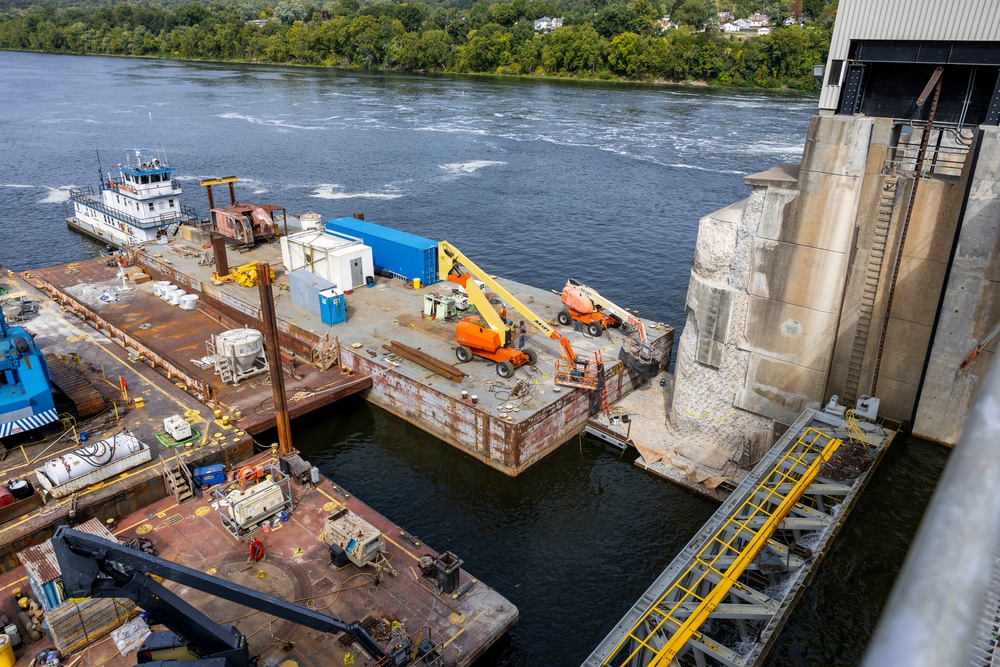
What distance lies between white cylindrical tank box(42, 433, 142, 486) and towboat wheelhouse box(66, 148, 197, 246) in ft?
113

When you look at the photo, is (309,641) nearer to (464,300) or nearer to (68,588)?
(68,588)

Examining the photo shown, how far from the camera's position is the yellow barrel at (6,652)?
64.6ft

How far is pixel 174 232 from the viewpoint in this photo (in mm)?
57531

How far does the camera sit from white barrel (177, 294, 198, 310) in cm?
A: 4481

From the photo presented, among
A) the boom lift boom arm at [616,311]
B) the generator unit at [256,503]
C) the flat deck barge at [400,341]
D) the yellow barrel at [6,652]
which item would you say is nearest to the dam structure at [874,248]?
the boom lift boom arm at [616,311]

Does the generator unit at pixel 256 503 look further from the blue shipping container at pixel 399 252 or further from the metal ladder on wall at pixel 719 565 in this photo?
the blue shipping container at pixel 399 252

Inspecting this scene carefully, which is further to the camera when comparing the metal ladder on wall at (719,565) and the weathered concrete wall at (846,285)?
the weathered concrete wall at (846,285)

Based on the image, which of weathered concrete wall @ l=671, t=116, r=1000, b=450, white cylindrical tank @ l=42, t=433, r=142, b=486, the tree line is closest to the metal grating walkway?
weathered concrete wall @ l=671, t=116, r=1000, b=450

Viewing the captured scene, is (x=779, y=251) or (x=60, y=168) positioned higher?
(x=779, y=251)

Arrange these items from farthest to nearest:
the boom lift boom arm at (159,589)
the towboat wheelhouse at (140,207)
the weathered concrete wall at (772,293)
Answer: the towboat wheelhouse at (140,207) → the weathered concrete wall at (772,293) → the boom lift boom arm at (159,589)

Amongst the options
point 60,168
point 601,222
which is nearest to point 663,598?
point 601,222

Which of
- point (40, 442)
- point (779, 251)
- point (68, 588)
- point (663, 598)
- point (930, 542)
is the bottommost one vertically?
point (40, 442)

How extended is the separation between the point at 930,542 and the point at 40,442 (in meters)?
34.6

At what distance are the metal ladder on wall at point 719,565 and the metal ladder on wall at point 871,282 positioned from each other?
5008 millimetres
